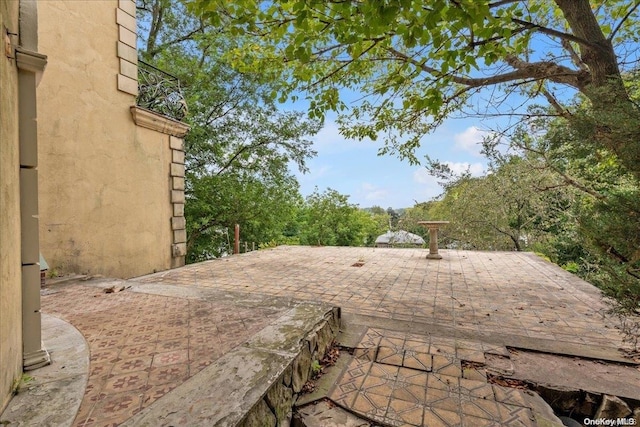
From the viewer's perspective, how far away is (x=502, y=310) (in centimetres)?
372

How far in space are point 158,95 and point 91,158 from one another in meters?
2.18

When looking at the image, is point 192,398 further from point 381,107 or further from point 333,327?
point 381,107

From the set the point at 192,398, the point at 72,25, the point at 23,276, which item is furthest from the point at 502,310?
the point at 72,25

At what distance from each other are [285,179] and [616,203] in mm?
10514

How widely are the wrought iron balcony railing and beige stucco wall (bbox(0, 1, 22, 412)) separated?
186 inches

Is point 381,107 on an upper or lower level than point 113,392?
upper

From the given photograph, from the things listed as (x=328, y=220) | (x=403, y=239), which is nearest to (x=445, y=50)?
(x=403, y=239)

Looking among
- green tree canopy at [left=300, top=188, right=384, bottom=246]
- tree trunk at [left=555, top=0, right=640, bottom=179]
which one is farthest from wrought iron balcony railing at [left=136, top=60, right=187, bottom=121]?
green tree canopy at [left=300, top=188, right=384, bottom=246]

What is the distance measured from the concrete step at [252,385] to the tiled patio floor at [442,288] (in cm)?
139

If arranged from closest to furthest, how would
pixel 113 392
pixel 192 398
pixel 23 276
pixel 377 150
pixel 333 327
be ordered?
pixel 192 398, pixel 113 392, pixel 23 276, pixel 333 327, pixel 377 150

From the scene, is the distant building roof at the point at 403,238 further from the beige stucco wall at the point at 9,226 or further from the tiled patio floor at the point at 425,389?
the beige stucco wall at the point at 9,226

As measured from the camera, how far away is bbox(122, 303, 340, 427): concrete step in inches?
58.4

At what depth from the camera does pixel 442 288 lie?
4707 millimetres

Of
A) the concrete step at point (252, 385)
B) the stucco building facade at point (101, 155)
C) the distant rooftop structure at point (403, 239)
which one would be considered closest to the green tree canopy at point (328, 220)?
the distant rooftop structure at point (403, 239)
